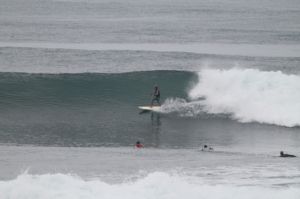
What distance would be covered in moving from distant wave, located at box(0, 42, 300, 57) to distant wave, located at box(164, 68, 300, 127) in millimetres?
12872

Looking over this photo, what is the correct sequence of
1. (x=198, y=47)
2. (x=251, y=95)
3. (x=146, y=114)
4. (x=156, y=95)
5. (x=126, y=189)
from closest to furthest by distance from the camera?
(x=126, y=189)
(x=146, y=114)
(x=156, y=95)
(x=251, y=95)
(x=198, y=47)

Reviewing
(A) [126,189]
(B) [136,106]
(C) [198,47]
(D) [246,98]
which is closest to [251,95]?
(D) [246,98]

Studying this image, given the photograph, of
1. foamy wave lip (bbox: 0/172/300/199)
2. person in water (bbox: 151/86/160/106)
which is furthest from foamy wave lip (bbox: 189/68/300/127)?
foamy wave lip (bbox: 0/172/300/199)

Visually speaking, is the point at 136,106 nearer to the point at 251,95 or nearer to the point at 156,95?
the point at 156,95

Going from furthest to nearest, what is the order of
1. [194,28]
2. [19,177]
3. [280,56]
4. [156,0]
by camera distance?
[156,0] < [194,28] < [280,56] < [19,177]

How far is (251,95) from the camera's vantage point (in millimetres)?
31578

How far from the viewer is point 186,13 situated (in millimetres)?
80062

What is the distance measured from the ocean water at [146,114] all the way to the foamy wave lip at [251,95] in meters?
0.05

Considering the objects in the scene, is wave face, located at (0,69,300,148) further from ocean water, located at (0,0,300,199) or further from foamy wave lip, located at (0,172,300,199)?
foamy wave lip, located at (0,172,300,199)

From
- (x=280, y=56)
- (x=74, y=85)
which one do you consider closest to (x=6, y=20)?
(x=280, y=56)

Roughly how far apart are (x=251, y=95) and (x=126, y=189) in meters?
14.1

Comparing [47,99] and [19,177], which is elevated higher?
[47,99]

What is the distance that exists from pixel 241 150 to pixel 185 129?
3.71 m

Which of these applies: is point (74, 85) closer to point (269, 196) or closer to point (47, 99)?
point (47, 99)
